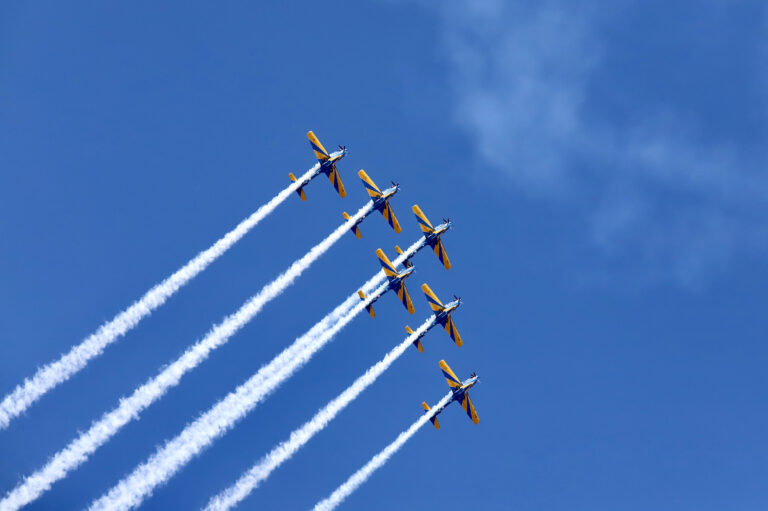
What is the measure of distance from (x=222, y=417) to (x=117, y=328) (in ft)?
39.0

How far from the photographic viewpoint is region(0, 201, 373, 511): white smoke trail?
96438mm

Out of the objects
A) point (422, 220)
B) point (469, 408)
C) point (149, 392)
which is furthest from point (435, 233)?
point (149, 392)

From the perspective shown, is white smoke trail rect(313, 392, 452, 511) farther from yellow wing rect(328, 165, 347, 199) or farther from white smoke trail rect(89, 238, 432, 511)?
yellow wing rect(328, 165, 347, 199)

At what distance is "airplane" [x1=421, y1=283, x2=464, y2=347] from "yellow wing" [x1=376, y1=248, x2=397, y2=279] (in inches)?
145

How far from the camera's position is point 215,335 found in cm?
10431

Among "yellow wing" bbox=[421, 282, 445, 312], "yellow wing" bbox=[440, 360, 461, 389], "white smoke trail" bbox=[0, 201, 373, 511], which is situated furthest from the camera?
"yellow wing" bbox=[440, 360, 461, 389]

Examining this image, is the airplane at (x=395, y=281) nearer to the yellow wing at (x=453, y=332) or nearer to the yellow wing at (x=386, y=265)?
the yellow wing at (x=386, y=265)

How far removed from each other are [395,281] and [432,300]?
4.35 m

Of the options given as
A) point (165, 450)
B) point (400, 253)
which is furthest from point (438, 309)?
point (165, 450)

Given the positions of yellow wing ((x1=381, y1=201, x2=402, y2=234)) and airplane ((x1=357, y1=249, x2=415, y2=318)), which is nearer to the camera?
airplane ((x1=357, y1=249, x2=415, y2=318))

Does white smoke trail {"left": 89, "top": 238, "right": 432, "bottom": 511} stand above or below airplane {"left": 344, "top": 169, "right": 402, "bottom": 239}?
below

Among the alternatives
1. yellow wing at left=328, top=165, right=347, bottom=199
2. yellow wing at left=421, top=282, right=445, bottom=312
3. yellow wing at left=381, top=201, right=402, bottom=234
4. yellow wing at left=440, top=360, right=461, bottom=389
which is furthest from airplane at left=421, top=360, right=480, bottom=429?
yellow wing at left=328, top=165, right=347, bottom=199

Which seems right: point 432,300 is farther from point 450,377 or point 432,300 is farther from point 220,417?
point 220,417

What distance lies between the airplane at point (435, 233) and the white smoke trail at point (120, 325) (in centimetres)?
1107
